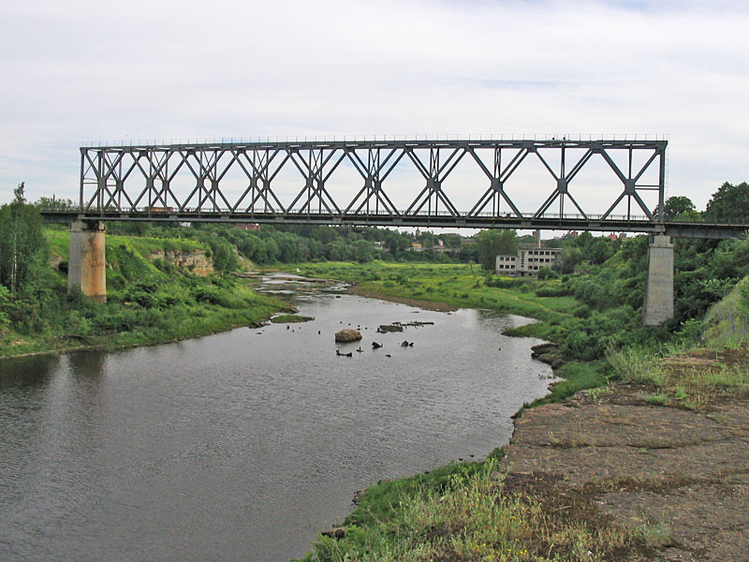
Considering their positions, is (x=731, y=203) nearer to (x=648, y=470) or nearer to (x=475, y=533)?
(x=648, y=470)

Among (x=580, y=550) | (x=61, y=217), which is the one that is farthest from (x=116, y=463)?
(x=61, y=217)

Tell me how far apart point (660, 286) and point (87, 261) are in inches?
1783

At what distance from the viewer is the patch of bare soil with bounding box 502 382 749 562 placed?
497 inches

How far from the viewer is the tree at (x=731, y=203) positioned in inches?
2437

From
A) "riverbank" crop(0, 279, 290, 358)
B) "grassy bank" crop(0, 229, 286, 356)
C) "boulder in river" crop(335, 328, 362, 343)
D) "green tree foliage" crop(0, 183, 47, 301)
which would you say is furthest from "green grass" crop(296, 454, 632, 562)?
"green tree foliage" crop(0, 183, 47, 301)

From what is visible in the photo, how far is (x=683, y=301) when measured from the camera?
41.2 meters

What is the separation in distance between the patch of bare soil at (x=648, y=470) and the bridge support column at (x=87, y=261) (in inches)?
1689

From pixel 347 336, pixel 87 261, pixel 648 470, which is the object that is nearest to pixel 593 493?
pixel 648 470

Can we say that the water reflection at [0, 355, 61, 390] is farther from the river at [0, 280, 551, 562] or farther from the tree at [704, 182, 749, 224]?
the tree at [704, 182, 749, 224]

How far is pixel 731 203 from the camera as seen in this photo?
64.6m

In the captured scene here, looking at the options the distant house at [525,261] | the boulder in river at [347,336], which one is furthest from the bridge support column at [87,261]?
the distant house at [525,261]

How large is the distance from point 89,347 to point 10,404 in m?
15.5

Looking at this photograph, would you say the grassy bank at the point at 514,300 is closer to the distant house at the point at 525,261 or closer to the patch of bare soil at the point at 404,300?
the patch of bare soil at the point at 404,300

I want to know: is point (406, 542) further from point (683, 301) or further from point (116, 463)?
point (683, 301)
